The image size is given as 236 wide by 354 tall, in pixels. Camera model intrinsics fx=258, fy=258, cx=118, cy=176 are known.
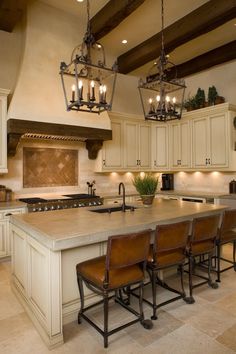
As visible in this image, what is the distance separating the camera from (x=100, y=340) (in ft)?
6.93

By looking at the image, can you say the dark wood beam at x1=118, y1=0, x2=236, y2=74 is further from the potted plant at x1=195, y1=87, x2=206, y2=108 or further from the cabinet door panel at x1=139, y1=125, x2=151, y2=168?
the cabinet door panel at x1=139, y1=125, x2=151, y2=168

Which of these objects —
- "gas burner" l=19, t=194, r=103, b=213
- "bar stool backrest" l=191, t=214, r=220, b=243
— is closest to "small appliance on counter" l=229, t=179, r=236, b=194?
"bar stool backrest" l=191, t=214, r=220, b=243

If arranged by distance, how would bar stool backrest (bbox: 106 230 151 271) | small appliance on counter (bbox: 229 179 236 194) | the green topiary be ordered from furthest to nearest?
1. small appliance on counter (bbox: 229 179 236 194)
2. the green topiary
3. bar stool backrest (bbox: 106 230 151 271)


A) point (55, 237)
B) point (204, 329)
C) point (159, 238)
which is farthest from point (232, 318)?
point (55, 237)

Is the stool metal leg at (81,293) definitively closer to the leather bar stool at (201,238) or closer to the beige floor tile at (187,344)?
the beige floor tile at (187,344)

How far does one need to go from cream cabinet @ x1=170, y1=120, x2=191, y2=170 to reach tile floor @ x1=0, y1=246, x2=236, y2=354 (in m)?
3.40

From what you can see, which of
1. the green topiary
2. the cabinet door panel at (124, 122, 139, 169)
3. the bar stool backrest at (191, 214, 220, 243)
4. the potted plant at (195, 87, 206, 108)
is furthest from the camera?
the cabinet door panel at (124, 122, 139, 169)

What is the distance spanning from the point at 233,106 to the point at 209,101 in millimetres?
535

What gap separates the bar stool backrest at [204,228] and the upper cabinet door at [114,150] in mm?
2992

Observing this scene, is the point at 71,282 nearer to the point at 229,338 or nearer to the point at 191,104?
the point at 229,338

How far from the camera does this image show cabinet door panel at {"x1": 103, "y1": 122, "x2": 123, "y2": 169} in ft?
17.9

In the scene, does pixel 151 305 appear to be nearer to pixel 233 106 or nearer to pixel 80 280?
pixel 80 280

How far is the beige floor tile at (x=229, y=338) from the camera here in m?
2.05

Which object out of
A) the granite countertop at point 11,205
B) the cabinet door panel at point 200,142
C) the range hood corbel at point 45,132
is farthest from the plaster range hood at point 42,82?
the cabinet door panel at point 200,142
